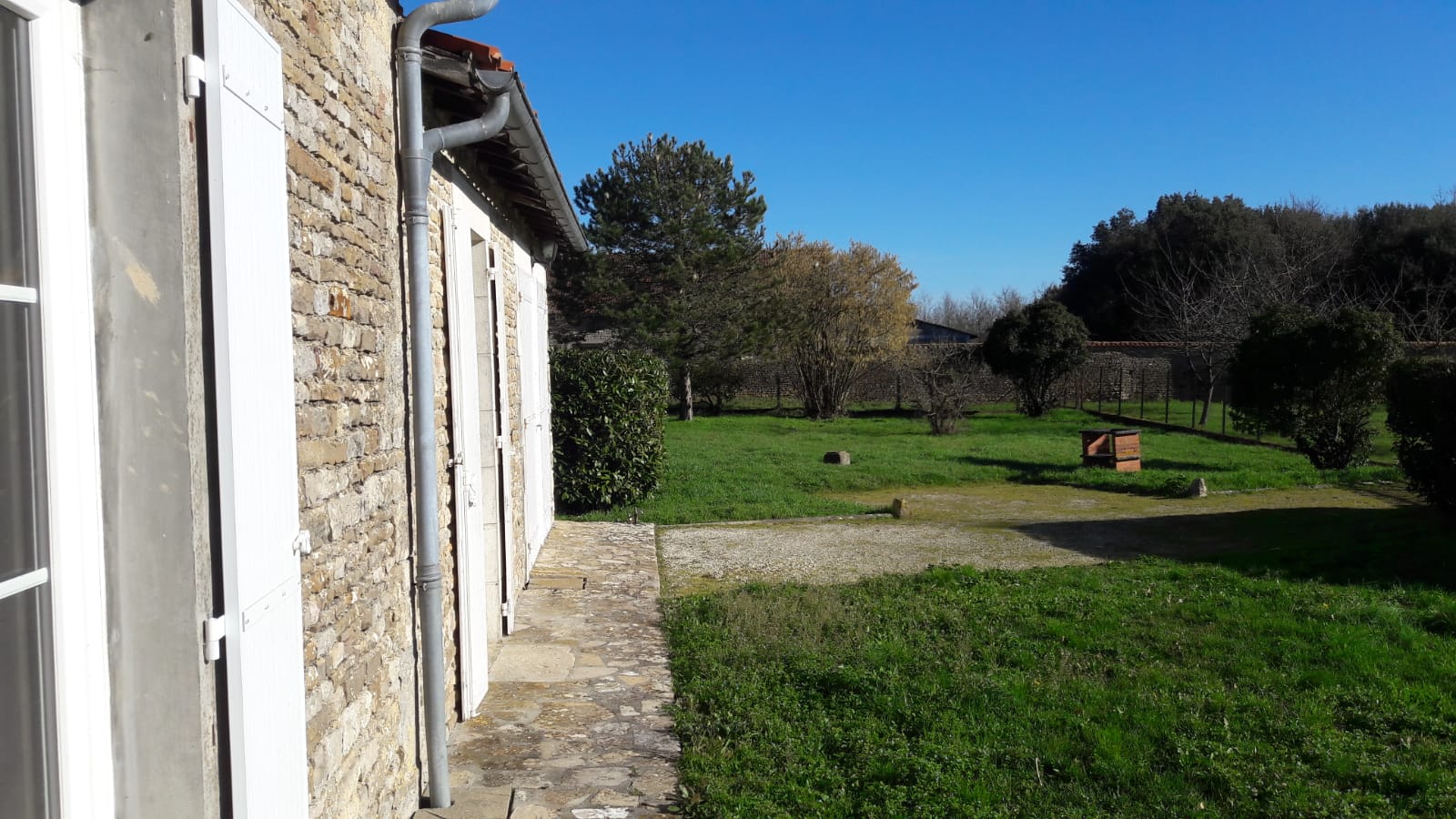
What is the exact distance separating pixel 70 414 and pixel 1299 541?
952 cm

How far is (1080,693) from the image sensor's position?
5.03 m

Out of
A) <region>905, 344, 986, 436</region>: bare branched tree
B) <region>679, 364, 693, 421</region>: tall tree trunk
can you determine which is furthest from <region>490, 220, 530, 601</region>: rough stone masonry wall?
<region>679, 364, 693, 421</region>: tall tree trunk

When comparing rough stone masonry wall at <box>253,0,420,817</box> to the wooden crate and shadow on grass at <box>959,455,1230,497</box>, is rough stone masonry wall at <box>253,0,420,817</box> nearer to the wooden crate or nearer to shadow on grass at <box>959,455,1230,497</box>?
shadow on grass at <box>959,455,1230,497</box>

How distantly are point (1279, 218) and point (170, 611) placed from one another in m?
36.9

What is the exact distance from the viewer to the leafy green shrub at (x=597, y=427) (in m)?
10.9

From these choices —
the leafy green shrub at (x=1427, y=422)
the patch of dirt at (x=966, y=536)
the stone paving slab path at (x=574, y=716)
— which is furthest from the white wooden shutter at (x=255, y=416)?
the leafy green shrub at (x=1427, y=422)

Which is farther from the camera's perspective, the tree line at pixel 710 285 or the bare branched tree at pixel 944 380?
the tree line at pixel 710 285

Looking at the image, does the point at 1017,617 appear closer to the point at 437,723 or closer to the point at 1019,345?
the point at 437,723

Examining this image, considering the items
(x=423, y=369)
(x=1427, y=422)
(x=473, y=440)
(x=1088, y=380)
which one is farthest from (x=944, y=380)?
(x=423, y=369)

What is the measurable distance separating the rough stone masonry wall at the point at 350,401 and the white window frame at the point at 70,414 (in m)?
0.76

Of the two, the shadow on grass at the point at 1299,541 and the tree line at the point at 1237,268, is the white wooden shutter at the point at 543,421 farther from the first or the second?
the tree line at the point at 1237,268

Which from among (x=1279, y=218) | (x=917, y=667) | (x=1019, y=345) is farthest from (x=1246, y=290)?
(x=917, y=667)

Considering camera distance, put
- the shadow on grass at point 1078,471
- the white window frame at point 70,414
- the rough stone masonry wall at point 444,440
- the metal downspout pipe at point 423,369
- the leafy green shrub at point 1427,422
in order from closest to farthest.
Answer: the white window frame at point 70,414
the metal downspout pipe at point 423,369
the rough stone masonry wall at point 444,440
the leafy green shrub at point 1427,422
the shadow on grass at point 1078,471

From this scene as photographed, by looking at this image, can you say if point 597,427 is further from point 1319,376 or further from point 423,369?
point 1319,376
